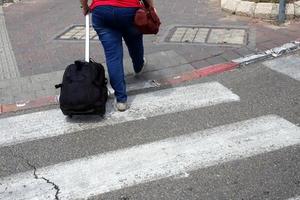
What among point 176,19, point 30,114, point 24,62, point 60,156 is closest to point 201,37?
point 176,19

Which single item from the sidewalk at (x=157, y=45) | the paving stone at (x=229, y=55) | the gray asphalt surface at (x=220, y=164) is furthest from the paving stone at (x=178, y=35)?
the gray asphalt surface at (x=220, y=164)

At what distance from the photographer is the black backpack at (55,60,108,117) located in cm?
497

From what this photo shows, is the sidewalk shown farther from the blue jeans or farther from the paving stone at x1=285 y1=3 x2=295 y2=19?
the blue jeans

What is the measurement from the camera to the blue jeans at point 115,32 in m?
5.06

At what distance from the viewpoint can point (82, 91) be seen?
4.99 meters

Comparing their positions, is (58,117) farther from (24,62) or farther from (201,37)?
(201,37)

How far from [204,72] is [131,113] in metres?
1.44

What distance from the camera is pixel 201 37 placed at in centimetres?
762

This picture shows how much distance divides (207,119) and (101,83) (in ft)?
3.77

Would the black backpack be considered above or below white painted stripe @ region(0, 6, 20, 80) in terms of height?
above

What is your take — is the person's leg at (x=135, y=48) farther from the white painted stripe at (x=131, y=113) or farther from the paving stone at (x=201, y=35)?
the paving stone at (x=201, y=35)

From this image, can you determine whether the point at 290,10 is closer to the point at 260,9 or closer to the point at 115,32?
the point at 260,9

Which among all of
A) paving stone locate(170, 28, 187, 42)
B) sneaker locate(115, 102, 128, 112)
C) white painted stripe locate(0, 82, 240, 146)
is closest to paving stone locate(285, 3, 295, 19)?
paving stone locate(170, 28, 187, 42)

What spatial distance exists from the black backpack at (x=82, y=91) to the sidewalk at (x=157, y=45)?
3.23 ft
